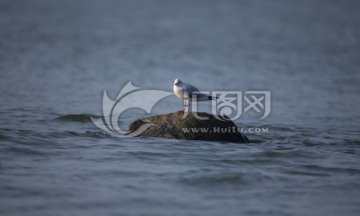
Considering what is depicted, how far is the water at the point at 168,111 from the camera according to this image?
8312 millimetres

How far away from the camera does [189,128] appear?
10781mm

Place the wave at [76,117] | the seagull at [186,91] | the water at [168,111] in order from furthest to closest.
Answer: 1. the wave at [76,117]
2. the seagull at [186,91]
3. the water at [168,111]

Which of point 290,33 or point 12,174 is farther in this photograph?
point 290,33

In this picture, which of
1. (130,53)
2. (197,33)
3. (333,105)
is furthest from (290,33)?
(333,105)

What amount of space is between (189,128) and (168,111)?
515 centimetres

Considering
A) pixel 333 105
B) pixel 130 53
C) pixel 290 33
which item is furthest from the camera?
pixel 290 33

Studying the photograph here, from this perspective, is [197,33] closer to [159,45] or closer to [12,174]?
[159,45]

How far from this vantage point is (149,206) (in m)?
7.91

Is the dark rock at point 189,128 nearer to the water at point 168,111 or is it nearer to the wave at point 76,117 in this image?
the water at point 168,111

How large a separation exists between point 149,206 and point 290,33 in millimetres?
32128

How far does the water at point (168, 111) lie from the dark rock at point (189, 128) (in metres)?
0.20

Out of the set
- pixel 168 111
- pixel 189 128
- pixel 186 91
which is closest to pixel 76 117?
pixel 168 111

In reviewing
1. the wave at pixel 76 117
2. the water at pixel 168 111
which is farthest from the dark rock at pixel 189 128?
the wave at pixel 76 117

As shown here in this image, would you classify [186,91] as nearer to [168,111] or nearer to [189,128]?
[189,128]
